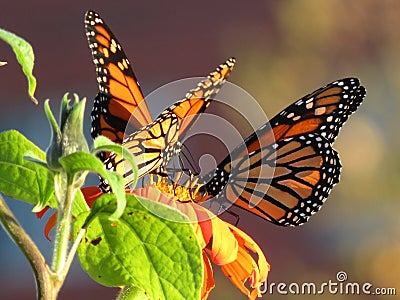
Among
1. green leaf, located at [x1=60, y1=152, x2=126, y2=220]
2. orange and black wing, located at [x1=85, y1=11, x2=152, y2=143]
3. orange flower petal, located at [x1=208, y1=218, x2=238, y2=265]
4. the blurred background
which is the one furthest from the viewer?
the blurred background

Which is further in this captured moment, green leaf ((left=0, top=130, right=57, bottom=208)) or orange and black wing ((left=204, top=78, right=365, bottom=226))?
orange and black wing ((left=204, top=78, right=365, bottom=226))

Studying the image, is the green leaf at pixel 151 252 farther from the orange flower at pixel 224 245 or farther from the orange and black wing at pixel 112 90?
the orange and black wing at pixel 112 90

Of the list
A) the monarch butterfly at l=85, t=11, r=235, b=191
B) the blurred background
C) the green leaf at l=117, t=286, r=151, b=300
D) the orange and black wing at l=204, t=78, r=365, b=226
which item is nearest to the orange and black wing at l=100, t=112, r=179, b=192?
the monarch butterfly at l=85, t=11, r=235, b=191

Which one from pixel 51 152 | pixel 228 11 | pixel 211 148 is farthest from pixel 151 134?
pixel 228 11

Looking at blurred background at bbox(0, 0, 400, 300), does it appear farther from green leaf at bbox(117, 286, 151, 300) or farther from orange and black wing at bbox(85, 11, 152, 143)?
green leaf at bbox(117, 286, 151, 300)

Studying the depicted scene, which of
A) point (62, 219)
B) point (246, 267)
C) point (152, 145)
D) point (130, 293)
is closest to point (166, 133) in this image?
point (152, 145)

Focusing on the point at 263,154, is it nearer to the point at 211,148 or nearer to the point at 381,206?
the point at 211,148
